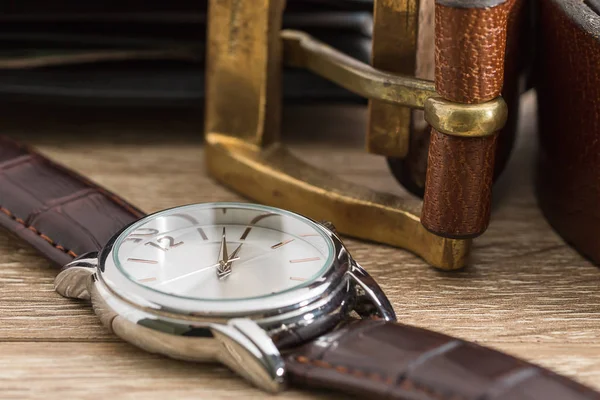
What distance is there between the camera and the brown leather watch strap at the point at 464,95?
568mm

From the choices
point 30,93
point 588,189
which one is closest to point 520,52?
point 588,189

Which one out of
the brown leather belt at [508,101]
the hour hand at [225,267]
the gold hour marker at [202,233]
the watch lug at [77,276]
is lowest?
the watch lug at [77,276]

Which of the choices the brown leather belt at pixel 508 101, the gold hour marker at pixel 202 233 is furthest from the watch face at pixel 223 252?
the brown leather belt at pixel 508 101

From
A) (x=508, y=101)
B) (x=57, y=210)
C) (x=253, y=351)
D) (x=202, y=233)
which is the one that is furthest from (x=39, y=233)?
(x=508, y=101)

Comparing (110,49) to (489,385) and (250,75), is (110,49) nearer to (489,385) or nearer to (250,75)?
(250,75)

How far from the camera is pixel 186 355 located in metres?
0.54

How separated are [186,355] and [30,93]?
1.50 feet

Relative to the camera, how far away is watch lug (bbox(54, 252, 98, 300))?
0.59m

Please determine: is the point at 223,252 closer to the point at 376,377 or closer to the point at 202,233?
the point at 202,233

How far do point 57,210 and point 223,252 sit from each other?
0.16 metres

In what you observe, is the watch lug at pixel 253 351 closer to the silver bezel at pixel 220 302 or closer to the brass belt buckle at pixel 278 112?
the silver bezel at pixel 220 302

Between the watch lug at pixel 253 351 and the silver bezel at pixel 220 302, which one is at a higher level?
the silver bezel at pixel 220 302

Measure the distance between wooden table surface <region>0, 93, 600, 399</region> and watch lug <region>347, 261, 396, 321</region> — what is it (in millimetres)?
53

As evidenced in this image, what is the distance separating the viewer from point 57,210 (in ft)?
2.23
